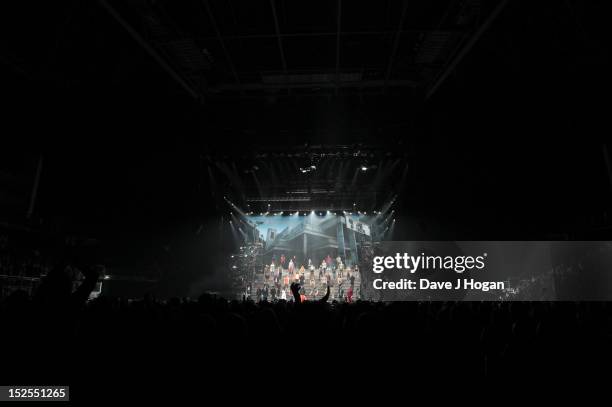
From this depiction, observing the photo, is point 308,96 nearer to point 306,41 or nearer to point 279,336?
point 306,41

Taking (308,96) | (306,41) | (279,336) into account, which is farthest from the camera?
(308,96)

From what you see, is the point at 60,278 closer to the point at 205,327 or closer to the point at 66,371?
the point at 66,371

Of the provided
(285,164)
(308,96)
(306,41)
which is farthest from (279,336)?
(285,164)

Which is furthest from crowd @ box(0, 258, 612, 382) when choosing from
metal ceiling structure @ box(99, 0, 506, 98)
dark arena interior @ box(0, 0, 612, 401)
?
metal ceiling structure @ box(99, 0, 506, 98)

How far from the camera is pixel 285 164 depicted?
1572cm

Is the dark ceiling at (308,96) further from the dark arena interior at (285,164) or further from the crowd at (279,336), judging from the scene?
the crowd at (279,336)

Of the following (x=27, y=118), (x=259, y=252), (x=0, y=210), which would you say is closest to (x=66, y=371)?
(x=27, y=118)

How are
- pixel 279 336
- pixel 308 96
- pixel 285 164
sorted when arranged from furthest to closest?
pixel 285 164 → pixel 308 96 → pixel 279 336

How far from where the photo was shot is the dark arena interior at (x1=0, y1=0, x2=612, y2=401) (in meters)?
2.89

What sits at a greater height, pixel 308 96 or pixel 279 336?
pixel 308 96

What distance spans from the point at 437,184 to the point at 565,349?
1147cm

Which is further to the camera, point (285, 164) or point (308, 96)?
point (285, 164)

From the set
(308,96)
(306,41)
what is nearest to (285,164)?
(308,96)

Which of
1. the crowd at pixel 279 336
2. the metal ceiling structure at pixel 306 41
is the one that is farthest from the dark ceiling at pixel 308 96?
the crowd at pixel 279 336
